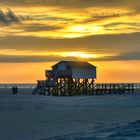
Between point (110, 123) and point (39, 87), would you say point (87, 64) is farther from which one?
point (110, 123)

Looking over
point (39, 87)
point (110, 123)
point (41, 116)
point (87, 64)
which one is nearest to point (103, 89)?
point (87, 64)

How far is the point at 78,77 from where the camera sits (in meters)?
84.5

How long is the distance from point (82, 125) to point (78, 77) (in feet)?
173

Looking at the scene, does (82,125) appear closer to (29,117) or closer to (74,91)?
(29,117)

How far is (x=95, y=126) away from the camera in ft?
101

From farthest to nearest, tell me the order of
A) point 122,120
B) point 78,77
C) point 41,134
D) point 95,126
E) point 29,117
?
1. point 78,77
2. point 29,117
3. point 122,120
4. point 95,126
5. point 41,134

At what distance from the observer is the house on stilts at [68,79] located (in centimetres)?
8300

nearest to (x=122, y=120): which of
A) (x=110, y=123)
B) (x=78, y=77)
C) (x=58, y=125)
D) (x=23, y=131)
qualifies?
(x=110, y=123)

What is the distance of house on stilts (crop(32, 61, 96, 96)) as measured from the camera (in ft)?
272

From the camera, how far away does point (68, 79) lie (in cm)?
8575

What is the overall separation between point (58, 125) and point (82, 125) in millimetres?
1547

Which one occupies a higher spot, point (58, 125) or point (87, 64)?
point (87, 64)

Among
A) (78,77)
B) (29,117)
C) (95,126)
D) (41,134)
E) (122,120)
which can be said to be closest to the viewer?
(41,134)

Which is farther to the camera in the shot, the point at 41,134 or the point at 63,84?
the point at 63,84
